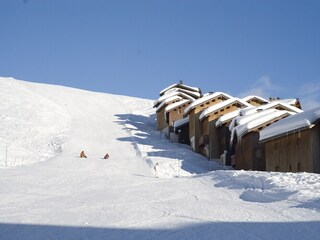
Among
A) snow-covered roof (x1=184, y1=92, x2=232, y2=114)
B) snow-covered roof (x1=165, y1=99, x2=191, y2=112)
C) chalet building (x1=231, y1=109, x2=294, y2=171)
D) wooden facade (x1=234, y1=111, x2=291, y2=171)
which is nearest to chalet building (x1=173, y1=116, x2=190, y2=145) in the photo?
snow-covered roof (x1=184, y1=92, x2=232, y2=114)

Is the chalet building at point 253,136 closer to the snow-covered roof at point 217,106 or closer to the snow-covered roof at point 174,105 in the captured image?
the snow-covered roof at point 217,106

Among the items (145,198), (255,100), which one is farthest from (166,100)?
(145,198)

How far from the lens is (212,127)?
42.0 meters

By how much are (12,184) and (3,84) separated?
54.1m

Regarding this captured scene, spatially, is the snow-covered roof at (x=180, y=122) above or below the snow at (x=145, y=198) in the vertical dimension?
above

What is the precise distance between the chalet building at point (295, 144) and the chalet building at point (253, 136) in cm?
255

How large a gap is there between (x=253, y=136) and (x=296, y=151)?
22.1 ft

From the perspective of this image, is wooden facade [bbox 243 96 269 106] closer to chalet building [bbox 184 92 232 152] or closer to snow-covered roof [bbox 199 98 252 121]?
chalet building [bbox 184 92 232 152]

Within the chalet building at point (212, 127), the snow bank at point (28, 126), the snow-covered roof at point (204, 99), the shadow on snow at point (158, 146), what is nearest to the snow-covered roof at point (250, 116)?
the shadow on snow at point (158, 146)

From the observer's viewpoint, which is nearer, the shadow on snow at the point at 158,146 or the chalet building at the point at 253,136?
→ the chalet building at the point at 253,136

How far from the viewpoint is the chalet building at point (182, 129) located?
50375 mm

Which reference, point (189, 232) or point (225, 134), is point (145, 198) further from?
point (225, 134)

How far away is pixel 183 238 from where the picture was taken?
9.47 metres

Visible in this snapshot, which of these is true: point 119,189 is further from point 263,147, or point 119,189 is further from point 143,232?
point 263,147
